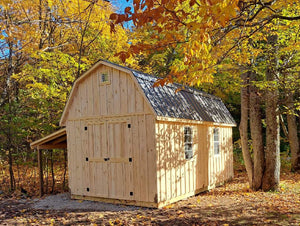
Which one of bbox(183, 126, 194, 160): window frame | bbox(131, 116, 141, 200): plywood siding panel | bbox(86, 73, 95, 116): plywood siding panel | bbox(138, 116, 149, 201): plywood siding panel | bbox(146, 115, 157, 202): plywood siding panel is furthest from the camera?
bbox(183, 126, 194, 160): window frame

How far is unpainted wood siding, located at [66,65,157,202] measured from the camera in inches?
335

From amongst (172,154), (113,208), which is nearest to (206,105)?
(172,154)

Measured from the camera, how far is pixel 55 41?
16.4 metres

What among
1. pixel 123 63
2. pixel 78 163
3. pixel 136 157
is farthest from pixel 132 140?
pixel 123 63

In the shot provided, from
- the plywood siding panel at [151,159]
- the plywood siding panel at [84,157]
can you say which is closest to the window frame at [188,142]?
the plywood siding panel at [151,159]

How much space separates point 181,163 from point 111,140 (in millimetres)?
2312

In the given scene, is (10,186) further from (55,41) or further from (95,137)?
(55,41)

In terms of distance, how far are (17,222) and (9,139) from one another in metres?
4.96

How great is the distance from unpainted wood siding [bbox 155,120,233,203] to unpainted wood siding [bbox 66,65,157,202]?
0.29m

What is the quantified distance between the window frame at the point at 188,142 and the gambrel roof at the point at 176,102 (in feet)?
1.41

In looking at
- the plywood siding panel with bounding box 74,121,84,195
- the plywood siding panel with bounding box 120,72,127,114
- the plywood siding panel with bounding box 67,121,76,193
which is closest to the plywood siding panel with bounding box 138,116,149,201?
the plywood siding panel with bounding box 120,72,127,114

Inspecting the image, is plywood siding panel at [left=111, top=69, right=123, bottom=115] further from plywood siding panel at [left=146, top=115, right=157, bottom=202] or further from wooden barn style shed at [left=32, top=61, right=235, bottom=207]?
plywood siding panel at [left=146, top=115, right=157, bottom=202]

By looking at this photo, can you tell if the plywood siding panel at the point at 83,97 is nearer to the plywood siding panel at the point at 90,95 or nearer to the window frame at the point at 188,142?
the plywood siding panel at the point at 90,95

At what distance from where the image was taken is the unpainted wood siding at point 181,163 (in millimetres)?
8453
